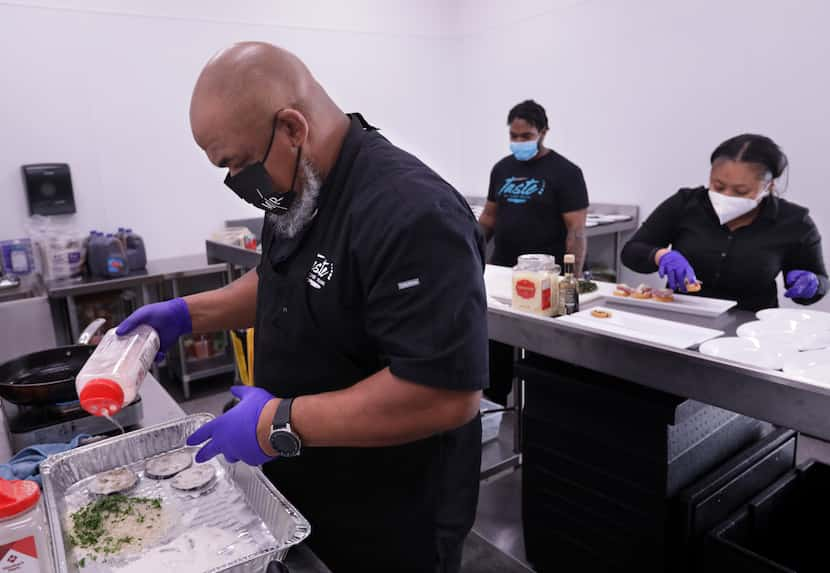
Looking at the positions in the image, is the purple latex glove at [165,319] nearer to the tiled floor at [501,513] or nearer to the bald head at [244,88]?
the bald head at [244,88]

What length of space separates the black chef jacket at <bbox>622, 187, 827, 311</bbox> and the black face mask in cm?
159

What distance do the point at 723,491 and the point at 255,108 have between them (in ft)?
5.11

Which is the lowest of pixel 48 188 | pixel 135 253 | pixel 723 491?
pixel 723 491

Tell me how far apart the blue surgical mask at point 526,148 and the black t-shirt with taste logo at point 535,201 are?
0.18 ft

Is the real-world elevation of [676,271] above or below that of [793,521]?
above

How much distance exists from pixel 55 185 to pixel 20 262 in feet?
1.61

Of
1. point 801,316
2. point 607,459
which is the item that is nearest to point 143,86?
point 607,459

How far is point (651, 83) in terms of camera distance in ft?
12.8

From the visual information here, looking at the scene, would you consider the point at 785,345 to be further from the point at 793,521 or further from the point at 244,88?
the point at 244,88

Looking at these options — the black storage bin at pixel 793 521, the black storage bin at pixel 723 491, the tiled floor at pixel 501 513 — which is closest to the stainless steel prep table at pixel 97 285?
the tiled floor at pixel 501 513

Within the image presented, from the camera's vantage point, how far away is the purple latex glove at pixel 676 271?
1.93m

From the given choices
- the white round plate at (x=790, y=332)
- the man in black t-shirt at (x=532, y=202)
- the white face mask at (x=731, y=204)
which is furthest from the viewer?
the man in black t-shirt at (x=532, y=202)

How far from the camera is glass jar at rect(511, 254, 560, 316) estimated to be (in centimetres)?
174

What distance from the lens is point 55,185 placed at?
3.47 m
